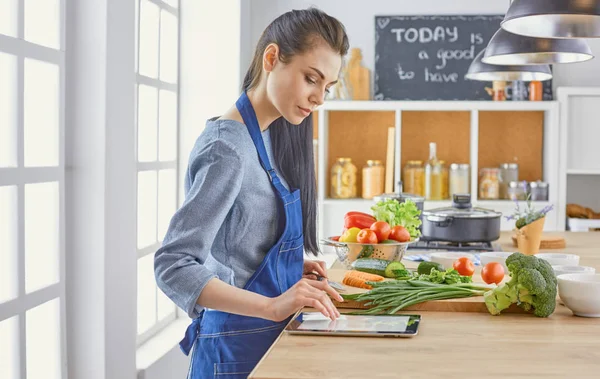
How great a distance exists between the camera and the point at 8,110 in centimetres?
228

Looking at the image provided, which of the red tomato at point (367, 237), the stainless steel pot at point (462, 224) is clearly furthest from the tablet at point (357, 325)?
the stainless steel pot at point (462, 224)

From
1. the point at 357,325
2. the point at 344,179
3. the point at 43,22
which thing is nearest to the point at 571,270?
the point at 357,325

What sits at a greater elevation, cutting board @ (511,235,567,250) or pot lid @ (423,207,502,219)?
pot lid @ (423,207,502,219)

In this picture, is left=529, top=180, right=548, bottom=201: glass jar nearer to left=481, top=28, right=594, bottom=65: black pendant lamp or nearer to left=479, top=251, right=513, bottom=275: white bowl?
left=481, top=28, right=594, bottom=65: black pendant lamp

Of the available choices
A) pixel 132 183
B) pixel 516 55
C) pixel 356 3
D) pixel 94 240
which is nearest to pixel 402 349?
pixel 94 240

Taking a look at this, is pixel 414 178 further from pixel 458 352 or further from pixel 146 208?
pixel 458 352

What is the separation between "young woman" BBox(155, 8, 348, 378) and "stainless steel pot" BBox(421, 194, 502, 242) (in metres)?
1.73

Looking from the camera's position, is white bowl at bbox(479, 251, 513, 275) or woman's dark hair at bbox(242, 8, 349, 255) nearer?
woman's dark hair at bbox(242, 8, 349, 255)

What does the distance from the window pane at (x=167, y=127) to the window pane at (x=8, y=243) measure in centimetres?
169

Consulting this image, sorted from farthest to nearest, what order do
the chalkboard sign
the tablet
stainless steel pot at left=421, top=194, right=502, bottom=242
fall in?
the chalkboard sign → stainless steel pot at left=421, top=194, right=502, bottom=242 → the tablet

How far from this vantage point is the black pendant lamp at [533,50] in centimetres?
303

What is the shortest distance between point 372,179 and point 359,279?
3.28 meters

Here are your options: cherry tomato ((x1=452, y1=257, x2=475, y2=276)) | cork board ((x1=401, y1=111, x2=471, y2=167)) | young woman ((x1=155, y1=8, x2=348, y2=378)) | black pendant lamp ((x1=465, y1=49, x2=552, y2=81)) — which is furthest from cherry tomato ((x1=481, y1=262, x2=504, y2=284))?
cork board ((x1=401, y1=111, x2=471, y2=167))

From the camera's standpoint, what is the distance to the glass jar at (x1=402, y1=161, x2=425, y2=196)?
5566mm
